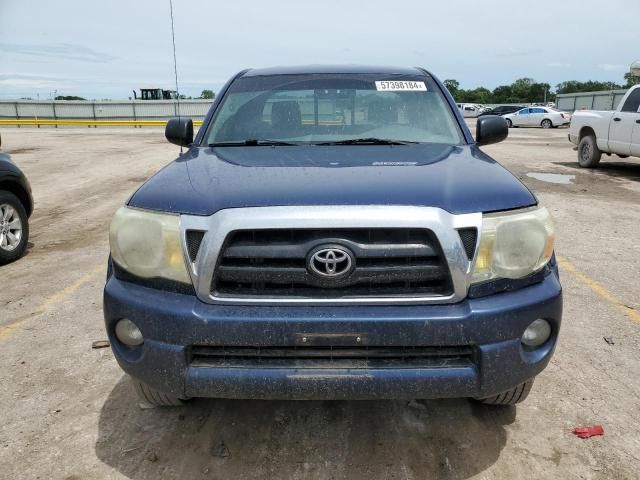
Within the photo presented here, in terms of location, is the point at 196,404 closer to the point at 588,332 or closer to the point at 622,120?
the point at 588,332

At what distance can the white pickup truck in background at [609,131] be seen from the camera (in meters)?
10.7

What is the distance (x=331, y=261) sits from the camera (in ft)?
6.73

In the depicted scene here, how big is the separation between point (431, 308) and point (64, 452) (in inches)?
72.7

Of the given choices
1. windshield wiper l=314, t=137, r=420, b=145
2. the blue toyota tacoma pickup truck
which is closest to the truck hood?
the blue toyota tacoma pickup truck

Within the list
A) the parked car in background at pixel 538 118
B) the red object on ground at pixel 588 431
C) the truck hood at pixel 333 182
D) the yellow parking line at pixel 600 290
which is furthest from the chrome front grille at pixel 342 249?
the parked car in background at pixel 538 118

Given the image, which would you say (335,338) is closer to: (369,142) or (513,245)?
(513,245)

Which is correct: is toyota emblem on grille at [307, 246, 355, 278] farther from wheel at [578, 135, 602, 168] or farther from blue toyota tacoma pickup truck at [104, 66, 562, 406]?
wheel at [578, 135, 602, 168]

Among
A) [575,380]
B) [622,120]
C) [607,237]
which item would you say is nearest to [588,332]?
[575,380]

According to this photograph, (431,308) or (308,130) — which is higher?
(308,130)

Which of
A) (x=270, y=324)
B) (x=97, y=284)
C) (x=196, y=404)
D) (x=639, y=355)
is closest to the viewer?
(x=270, y=324)

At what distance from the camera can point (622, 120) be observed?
35.9 ft

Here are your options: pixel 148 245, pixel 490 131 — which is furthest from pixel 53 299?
pixel 490 131

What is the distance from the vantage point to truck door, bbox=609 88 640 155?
1073cm

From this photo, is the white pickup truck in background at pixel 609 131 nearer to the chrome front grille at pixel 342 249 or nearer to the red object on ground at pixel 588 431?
the red object on ground at pixel 588 431
